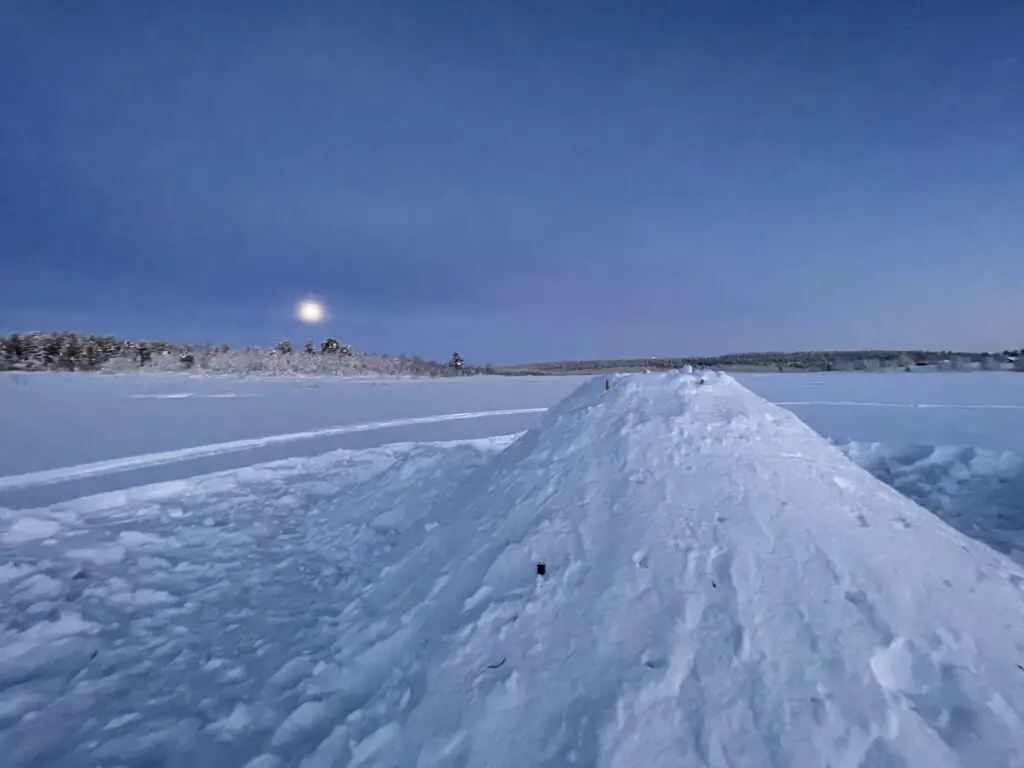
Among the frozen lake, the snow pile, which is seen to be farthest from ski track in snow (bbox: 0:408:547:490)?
the snow pile

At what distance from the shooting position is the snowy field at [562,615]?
7.77ft

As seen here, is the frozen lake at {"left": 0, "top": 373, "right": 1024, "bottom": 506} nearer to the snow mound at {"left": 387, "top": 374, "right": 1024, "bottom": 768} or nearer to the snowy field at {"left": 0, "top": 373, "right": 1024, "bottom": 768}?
the snowy field at {"left": 0, "top": 373, "right": 1024, "bottom": 768}

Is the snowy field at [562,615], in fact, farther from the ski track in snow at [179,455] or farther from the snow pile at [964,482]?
the ski track in snow at [179,455]

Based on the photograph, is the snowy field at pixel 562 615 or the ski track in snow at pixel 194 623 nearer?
the snowy field at pixel 562 615

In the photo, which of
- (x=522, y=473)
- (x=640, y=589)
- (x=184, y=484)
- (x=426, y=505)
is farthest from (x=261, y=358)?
(x=640, y=589)

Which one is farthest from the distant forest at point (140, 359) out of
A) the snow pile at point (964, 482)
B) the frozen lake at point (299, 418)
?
the snow pile at point (964, 482)

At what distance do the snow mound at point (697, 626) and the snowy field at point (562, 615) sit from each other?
13 mm

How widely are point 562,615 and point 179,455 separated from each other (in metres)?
7.88

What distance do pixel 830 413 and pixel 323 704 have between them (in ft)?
37.7

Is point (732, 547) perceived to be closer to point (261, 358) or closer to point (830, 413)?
point (830, 413)

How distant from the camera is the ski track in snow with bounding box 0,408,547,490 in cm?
697

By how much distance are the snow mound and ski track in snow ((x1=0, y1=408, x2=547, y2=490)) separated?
582 centimetres

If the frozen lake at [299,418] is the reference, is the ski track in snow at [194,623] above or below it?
below

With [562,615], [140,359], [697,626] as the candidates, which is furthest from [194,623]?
[140,359]
